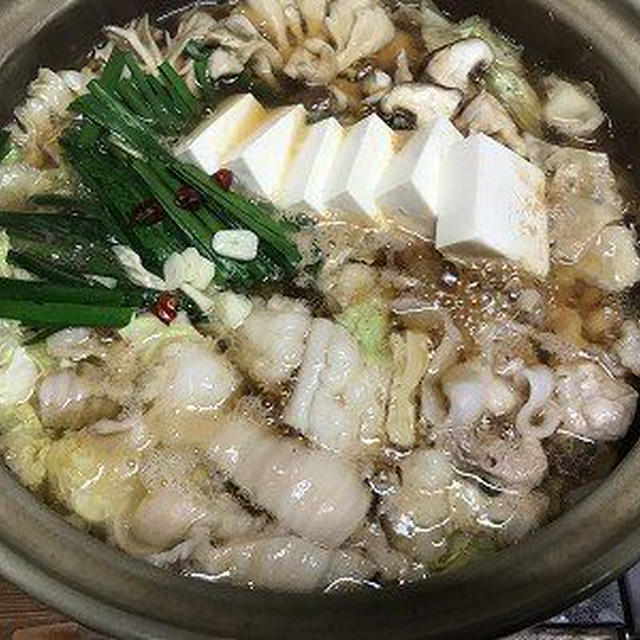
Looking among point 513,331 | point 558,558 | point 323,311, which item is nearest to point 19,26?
point 323,311

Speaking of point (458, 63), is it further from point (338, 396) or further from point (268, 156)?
point (338, 396)

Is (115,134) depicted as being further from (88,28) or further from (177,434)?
(177,434)

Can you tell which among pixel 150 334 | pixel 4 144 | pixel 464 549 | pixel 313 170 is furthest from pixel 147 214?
pixel 464 549

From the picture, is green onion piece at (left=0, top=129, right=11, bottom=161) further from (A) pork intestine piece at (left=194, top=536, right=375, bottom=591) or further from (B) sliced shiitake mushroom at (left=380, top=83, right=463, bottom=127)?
(A) pork intestine piece at (left=194, top=536, right=375, bottom=591)

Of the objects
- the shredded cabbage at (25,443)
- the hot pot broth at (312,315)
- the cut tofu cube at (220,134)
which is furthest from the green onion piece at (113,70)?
the shredded cabbage at (25,443)

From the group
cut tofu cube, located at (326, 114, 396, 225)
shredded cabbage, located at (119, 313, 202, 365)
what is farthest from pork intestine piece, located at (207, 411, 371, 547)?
cut tofu cube, located at (326, 114, 396, 225)

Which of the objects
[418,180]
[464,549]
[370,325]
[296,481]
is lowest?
[296,481]

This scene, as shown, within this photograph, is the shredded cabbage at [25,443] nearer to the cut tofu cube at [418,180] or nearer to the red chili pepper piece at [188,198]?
the red chili pepper piece at [188,198]
